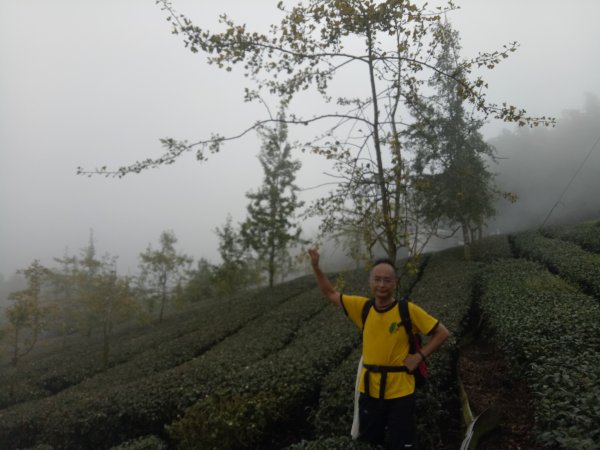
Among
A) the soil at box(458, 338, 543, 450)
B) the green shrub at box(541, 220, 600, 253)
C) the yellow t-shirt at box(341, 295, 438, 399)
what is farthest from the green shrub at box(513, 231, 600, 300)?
the yellow t-shirt at box(341, 295, 438, 399)

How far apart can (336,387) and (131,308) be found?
53.0 ft

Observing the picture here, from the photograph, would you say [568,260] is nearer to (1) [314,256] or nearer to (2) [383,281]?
(2) [383,281]

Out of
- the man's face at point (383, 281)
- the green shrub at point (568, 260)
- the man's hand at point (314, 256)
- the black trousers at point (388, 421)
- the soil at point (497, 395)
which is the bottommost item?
the soil at point (497, 395)

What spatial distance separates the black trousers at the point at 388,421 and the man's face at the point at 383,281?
98cm

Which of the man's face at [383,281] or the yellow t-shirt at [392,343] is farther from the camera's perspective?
the man's face at [383,281]

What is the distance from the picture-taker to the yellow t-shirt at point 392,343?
11.3 feet

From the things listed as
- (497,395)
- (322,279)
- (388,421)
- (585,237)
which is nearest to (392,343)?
(388,421)

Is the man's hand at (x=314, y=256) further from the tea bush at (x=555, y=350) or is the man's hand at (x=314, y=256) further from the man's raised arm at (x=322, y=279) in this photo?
the tea bush at (x=555, y=350)

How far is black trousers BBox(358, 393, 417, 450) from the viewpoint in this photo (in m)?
3.42

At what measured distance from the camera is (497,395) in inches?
265

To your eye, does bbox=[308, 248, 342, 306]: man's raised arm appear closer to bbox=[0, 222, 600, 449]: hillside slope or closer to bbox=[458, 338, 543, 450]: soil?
bbox=[0, 222, 600, 449]: hillside slope

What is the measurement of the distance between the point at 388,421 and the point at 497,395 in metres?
4.44

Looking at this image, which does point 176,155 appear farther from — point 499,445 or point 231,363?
point 231,363

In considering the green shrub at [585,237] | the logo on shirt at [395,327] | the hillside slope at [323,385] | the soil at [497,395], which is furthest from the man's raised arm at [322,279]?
the green shrub at [585,237]
